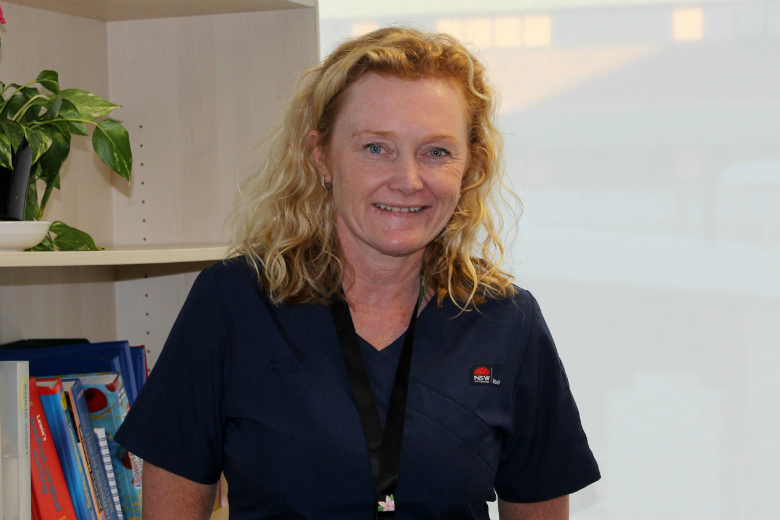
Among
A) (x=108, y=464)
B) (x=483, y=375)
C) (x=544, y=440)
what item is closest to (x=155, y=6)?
(x=108, y=464)

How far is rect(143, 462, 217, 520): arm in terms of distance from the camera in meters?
1.16

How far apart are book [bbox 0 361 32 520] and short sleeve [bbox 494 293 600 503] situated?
0.80 metres

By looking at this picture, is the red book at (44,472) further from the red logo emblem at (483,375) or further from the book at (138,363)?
the red logo emblem at (483,375)

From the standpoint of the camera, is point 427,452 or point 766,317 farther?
point 766,317

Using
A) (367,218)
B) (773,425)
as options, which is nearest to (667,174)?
(773,425)

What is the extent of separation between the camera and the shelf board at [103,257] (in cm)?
115

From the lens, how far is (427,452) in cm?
112

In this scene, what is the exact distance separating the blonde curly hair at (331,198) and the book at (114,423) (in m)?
0.38

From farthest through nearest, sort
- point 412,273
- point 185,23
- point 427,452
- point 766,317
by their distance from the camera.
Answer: point 766,317
point 185,23
point 412,273
point 427,452

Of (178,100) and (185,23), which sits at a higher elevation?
(185,23)

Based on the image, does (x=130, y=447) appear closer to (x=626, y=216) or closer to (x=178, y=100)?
(x=178, y=100)

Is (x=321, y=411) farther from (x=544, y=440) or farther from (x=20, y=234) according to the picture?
(x=20, y=234)

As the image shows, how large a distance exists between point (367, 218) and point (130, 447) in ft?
1.69

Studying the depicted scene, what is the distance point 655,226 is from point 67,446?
1.48 meters
